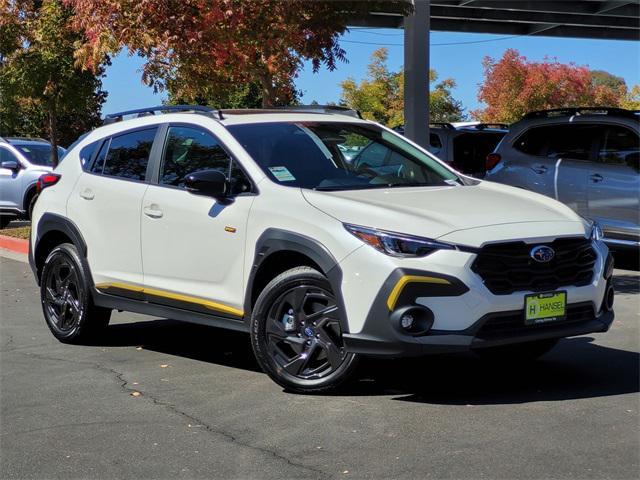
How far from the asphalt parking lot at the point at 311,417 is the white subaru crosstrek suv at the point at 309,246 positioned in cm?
35

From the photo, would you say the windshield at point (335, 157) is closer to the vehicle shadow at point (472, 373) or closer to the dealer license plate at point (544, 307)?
the vehicle shadow at point (472, 373)

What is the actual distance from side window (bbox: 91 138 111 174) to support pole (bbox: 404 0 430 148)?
879 centimetres

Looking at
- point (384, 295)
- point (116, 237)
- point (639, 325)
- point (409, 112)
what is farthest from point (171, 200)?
point (409, 112)

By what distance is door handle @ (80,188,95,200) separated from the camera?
776cm

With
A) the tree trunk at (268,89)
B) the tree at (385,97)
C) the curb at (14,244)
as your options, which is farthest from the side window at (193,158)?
the tree at (385,97)

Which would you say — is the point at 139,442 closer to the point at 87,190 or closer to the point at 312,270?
the point at 312,270

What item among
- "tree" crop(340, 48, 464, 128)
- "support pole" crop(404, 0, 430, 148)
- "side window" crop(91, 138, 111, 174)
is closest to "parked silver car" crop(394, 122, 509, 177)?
"support pole" crop(404, 0, 430, 148)

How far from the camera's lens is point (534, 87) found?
172ft

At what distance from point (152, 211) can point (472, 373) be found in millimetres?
2542

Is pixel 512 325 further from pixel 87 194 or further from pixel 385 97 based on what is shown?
pixel 385 97

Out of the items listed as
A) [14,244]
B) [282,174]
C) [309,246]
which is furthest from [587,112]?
[14,244]

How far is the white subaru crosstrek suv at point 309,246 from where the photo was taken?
5.60 metres

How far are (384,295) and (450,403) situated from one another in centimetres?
86

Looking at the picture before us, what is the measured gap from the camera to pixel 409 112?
655 inches
